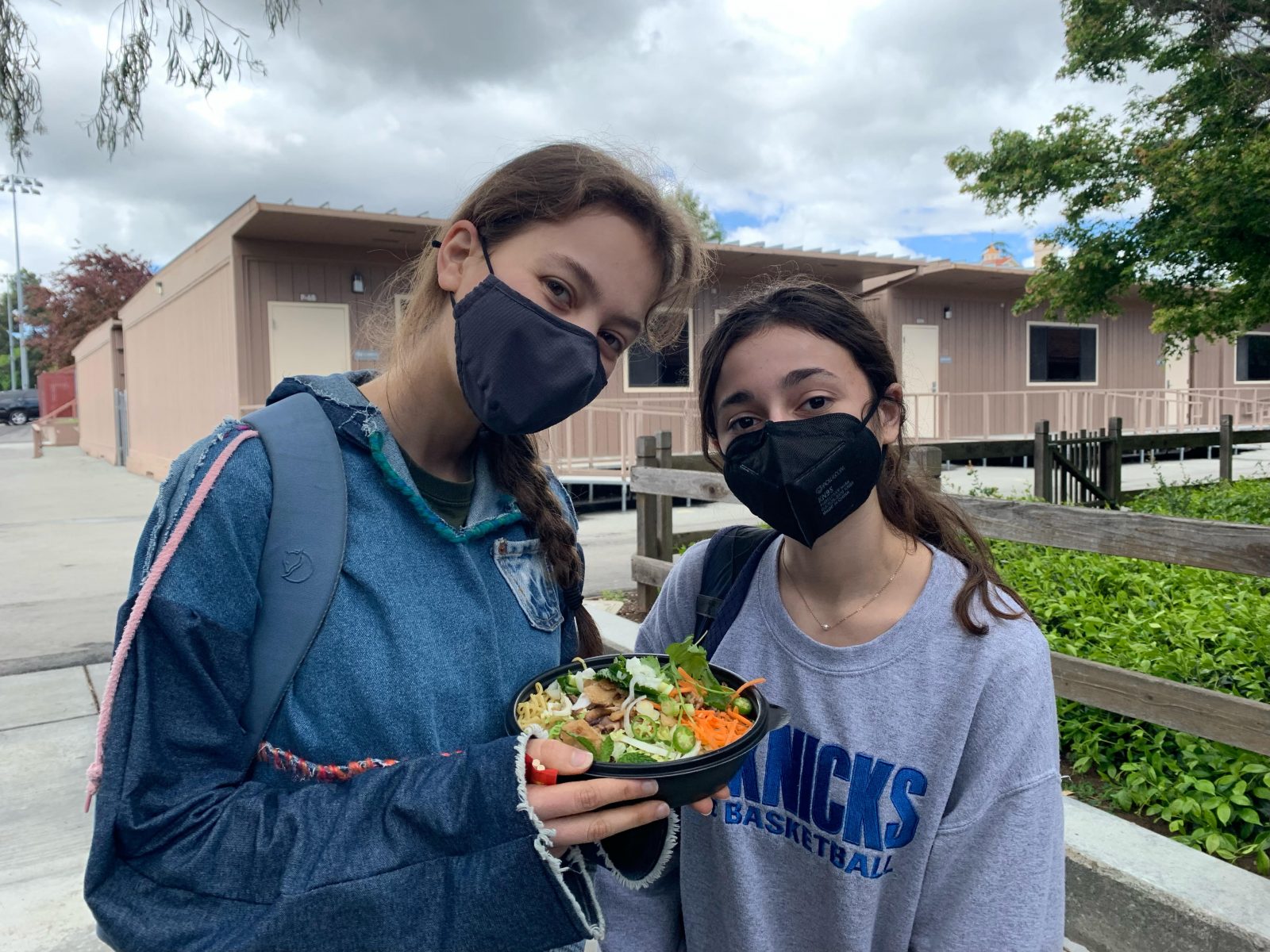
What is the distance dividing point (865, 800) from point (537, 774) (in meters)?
0.69

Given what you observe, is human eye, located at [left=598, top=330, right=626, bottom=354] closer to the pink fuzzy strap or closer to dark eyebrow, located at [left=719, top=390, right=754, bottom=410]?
dark eyebrow, located at [left=719, top=390, right=754, bottom=410]

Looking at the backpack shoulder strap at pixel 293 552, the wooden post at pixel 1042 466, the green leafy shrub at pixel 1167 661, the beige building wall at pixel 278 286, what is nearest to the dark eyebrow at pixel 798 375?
the backpack shoulder strap at pixel 293 552

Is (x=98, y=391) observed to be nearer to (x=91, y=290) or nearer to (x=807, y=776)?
(x=91, y=290)

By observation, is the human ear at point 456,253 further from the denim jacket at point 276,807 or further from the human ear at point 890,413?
the human ear at point 890,413

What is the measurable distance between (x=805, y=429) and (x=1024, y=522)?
2714mm

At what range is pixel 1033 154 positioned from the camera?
9852mm

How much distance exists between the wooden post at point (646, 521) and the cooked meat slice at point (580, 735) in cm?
501

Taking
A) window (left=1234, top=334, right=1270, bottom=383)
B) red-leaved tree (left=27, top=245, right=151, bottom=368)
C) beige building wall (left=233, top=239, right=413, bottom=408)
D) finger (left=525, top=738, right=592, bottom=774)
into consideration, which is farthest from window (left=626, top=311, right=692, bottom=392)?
red-leaved tree (left=27, top=245, right=151, bottom=368)

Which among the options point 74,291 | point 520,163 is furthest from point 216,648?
point 74,291

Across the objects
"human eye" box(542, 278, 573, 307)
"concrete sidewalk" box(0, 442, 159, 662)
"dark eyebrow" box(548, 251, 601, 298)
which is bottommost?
"concrete sidewalk" box(0, 442, 159, 662)

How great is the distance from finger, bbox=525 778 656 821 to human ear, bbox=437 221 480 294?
95 cm

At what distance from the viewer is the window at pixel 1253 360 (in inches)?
942

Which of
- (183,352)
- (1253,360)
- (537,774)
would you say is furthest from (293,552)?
(1253,360)

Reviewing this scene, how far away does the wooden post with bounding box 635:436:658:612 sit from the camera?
21.0ft
